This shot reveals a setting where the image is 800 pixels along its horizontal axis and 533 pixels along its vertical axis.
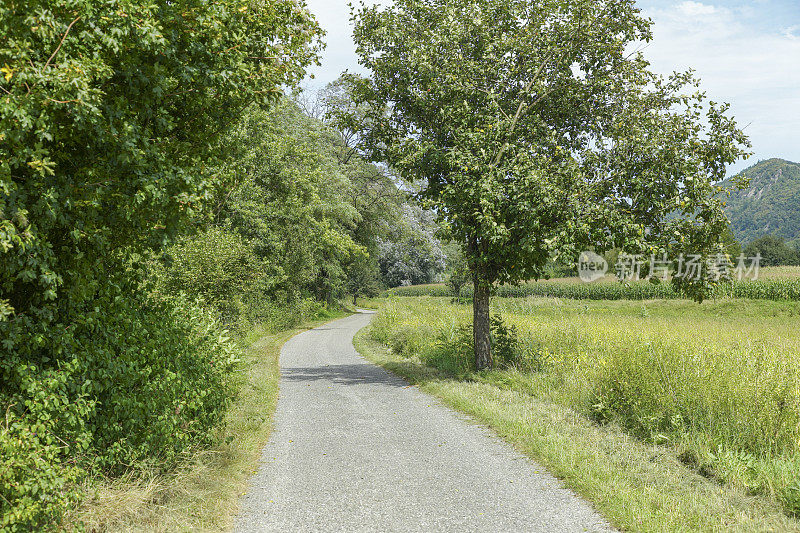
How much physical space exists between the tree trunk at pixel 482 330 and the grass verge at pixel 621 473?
280 cm

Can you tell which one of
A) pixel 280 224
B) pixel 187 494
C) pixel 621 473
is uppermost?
pixel 280 224

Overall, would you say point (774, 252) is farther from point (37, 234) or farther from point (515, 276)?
point (37, 234)

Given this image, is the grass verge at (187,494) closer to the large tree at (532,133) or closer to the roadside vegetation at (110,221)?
the roadside vegetation at (110,221)

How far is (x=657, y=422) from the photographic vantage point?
290 inches

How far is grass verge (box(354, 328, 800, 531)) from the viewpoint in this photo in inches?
185

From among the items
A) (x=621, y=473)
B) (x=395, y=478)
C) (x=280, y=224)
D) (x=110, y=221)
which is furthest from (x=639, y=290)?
(x=110, y=221)

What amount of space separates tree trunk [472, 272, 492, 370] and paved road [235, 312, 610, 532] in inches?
107

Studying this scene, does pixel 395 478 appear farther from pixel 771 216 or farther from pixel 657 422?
pixel 771 216

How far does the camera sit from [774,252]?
93.3m

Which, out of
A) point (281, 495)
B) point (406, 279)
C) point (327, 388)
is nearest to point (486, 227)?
point (327, 388)

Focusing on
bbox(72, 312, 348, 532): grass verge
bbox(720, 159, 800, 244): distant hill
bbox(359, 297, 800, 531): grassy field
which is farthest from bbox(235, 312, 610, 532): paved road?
bbox(720, 159, 800, 244): distant hill

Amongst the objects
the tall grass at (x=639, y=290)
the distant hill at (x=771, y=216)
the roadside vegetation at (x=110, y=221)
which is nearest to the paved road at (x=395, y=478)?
the roadside vegetation at (x=110, y=221)

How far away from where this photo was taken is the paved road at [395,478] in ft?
16.3

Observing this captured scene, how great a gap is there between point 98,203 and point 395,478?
4.43 m
